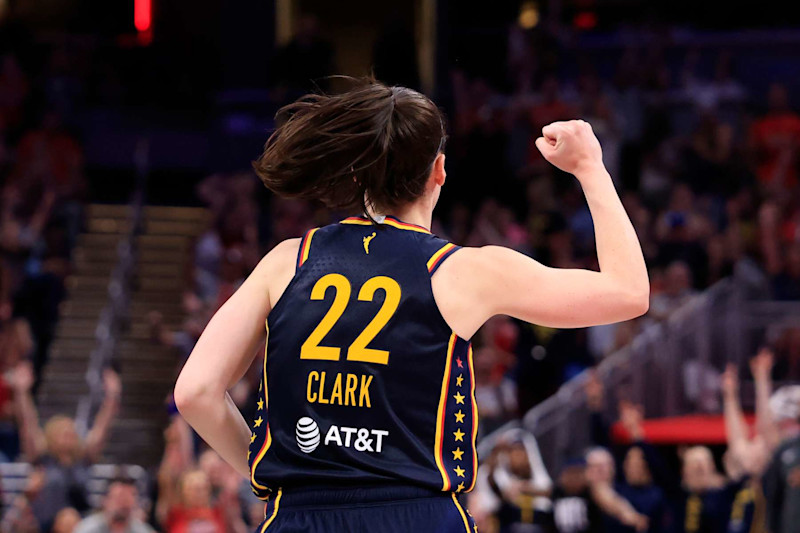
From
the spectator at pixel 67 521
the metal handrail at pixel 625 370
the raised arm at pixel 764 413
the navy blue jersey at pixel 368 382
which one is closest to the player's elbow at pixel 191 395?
the navy blue jersey at pixel 368 382

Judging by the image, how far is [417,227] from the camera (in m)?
2.87

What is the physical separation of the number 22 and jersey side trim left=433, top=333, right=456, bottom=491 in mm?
142

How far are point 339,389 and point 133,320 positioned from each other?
11.5 meters

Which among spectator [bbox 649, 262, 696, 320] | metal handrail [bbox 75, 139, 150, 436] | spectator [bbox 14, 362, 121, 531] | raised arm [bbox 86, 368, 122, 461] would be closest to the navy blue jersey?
spectator [bbox 14, 362, 121, 531]

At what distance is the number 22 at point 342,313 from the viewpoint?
2682 mm

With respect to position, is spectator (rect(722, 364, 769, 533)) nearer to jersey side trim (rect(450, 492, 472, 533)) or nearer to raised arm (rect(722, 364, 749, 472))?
raised arm (rect(722, 364, 749, 472))

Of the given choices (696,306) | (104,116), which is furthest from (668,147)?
(104,116)

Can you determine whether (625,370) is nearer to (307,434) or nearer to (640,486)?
(640,486)

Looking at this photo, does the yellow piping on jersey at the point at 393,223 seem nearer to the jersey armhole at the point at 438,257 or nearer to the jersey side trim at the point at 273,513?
the jersey armhole at the point at 438,257

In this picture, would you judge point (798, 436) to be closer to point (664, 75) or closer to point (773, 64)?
point (664, 75)

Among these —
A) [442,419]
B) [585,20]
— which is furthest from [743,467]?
[585,20]

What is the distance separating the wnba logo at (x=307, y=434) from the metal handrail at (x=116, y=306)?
9.09 metres

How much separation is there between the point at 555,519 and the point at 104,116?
9.03 m

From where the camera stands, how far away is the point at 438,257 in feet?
9.04
